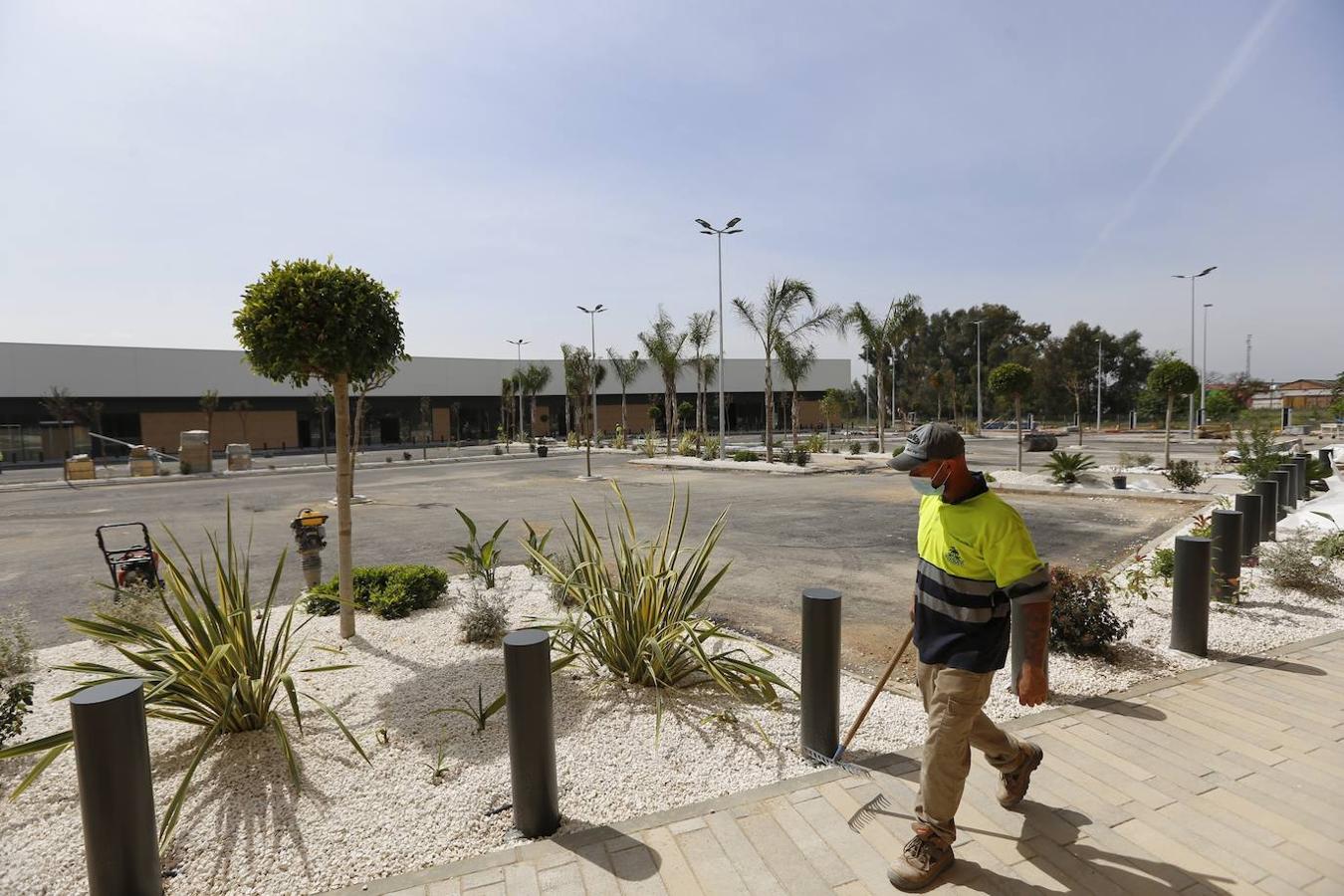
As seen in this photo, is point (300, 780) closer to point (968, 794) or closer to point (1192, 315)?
point (968, 794)

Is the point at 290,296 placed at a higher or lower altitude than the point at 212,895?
higher

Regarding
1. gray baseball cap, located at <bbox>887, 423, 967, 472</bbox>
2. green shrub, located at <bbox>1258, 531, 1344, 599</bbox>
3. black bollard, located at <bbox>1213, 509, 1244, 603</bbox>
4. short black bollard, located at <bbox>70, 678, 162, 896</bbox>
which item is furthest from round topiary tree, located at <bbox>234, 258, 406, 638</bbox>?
green shrub, located at <bbox>1258, 531, 1344, 599</bbox>

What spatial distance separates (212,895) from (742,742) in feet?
7.77

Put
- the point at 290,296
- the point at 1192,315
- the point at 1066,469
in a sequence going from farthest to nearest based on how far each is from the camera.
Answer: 1. the point at 1192,315
2. the point at 1066,469
3. the point at 290,296

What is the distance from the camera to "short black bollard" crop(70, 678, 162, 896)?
7.63 ft

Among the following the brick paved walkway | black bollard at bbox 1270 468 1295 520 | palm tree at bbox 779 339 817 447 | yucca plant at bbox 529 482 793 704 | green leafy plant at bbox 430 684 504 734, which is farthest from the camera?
palm tree at bbox 779 339 817 447

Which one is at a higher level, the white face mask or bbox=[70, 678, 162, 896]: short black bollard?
the white face mask

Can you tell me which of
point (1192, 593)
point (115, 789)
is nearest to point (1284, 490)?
point (1192, 593)

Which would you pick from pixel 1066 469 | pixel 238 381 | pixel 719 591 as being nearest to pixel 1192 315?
pixel 1066 469

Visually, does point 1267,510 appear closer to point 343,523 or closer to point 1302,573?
point 1302,573

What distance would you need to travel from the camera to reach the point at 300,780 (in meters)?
3.32

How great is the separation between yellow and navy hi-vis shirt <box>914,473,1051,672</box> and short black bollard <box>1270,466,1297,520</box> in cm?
1072

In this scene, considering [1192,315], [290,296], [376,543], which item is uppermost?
[1192,315]

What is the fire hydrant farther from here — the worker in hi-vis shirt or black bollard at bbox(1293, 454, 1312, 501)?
black bollard at bbox(1293, 454, 1312, 501)
